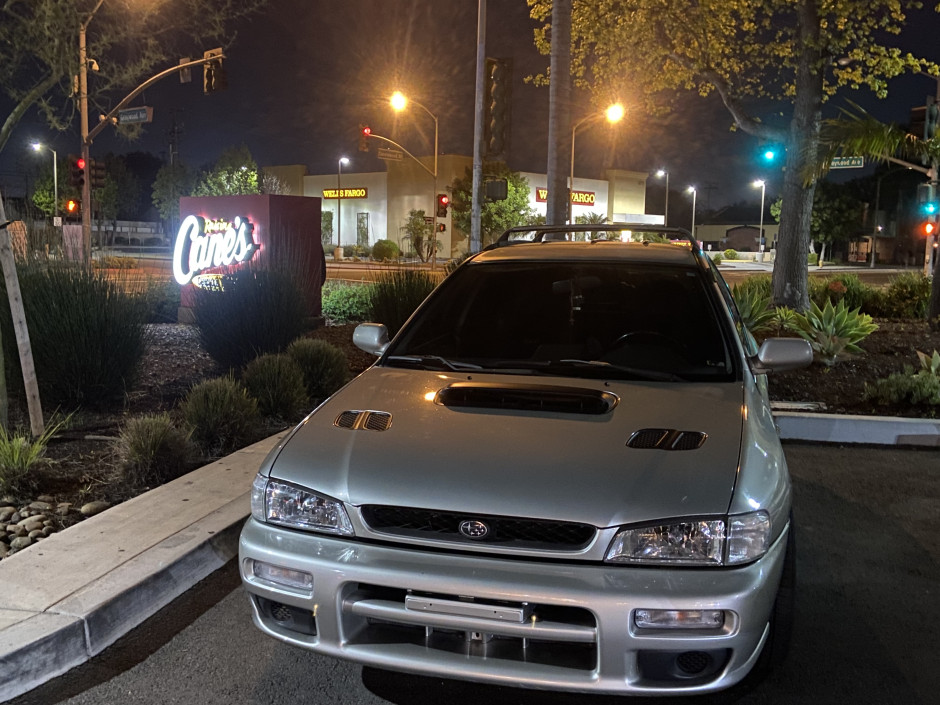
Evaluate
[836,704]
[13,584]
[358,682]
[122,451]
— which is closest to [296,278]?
[122,451]

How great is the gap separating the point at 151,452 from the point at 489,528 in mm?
3683

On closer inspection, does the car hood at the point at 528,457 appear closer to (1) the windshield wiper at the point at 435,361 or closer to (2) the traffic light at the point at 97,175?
(1) the windshield wiper at the point at 435,361

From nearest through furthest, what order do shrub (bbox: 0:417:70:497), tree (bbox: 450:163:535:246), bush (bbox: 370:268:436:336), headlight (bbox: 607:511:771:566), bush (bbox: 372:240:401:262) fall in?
headlight (bbox: 607:511:771:566) < shrub (bbox: 0:417:70:497) < bush (bbox: 370:268:436:336) < bush (bbox: 372:240:401:262) < tree (bbox: 450:163:535:246)

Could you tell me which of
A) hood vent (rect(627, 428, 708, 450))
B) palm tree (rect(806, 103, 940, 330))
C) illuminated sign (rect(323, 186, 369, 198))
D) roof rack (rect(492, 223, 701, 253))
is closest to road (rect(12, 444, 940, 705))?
hood vent (rect(627, 428, 708, 450))

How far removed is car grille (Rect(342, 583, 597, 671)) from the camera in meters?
2.65

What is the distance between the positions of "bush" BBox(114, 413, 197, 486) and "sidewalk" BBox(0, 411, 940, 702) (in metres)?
0.20

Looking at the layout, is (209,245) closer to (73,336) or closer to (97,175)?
(73,336)

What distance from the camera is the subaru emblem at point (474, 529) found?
2.82 m

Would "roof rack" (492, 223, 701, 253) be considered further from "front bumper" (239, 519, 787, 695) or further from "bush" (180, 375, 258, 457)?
"bush" (180, 375, 258, 457)

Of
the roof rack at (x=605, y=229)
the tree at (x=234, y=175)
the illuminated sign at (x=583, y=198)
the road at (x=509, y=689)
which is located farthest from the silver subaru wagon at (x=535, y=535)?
the illuminated sign at (x=583, y=198)

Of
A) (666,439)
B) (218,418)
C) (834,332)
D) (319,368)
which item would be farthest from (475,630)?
(834,332)

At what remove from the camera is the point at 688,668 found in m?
2.72

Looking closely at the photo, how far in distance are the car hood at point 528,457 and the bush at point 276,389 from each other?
168 inches

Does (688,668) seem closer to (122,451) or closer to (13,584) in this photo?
(13,584)
